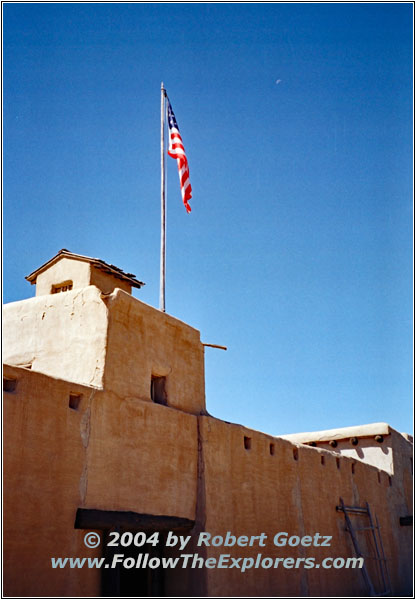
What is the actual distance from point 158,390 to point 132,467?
7.03 feet

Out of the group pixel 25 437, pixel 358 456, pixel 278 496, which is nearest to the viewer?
pixel 25 437

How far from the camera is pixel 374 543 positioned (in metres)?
19.0

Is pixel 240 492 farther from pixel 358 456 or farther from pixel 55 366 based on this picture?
pixel 358 456

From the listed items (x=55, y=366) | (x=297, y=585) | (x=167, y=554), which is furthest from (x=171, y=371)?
(x=297, y=585)

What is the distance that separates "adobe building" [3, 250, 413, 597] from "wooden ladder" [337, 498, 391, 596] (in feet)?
1.27

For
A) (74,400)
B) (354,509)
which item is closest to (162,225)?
(74,400)

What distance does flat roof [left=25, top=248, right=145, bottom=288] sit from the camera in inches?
522

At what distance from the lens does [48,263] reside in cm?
1371

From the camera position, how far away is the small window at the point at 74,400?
9.94 meters

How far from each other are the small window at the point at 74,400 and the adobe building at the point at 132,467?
0.02m

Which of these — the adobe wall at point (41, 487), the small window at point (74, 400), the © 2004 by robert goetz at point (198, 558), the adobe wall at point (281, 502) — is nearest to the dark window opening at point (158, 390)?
the adobe wall at point (281, 502)

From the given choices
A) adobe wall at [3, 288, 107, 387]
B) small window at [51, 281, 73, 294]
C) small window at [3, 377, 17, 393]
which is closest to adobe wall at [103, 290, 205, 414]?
adobe wall at [3, 288, 107, 387]

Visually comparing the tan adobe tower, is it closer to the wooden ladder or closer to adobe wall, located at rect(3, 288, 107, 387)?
adobe wall, located at rect(3, 288, 107, 387)

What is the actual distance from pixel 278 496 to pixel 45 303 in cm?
709
